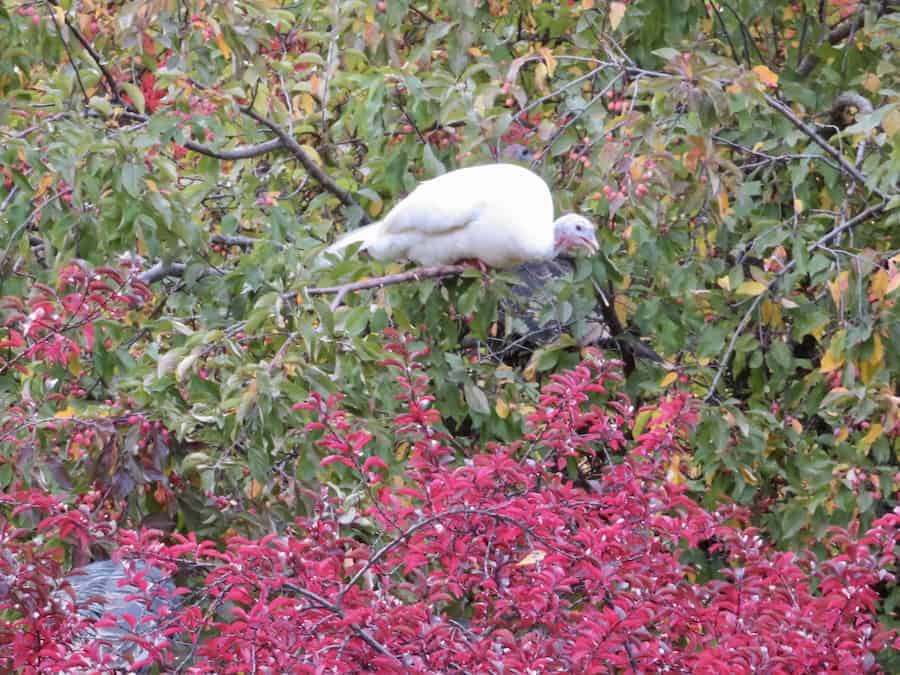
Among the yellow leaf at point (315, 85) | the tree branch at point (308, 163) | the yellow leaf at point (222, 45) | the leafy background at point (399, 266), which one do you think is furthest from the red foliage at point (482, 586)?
the yellow leaf at point (315, 85)

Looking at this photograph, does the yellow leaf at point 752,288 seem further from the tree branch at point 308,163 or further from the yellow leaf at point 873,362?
the tree branch at point 308,163

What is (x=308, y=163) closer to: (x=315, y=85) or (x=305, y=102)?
(x=315, y=85)

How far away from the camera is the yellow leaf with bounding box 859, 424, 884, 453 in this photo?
3.97 metres

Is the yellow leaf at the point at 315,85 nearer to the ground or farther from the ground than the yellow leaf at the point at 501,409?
farther from the ground

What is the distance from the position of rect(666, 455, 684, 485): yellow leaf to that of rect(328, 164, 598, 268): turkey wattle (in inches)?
23.1

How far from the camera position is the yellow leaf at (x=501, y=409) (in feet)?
13.9

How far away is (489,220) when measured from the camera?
412cm

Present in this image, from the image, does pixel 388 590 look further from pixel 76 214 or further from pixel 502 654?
pixel 76 214

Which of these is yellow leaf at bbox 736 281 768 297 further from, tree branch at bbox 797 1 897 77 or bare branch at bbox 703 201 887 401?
tree branch at bbox 797 1 897 77

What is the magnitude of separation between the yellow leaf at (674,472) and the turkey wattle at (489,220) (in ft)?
1.93

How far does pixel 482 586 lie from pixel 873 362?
1511 millimetres

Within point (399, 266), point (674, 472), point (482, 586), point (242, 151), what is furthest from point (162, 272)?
point (482, 586)

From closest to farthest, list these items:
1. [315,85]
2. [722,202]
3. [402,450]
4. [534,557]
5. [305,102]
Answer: [534,557], [722,202], [402,450], [315,85], [305,102]

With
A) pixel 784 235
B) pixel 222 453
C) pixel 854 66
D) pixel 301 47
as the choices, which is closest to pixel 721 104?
pixel 784 235
